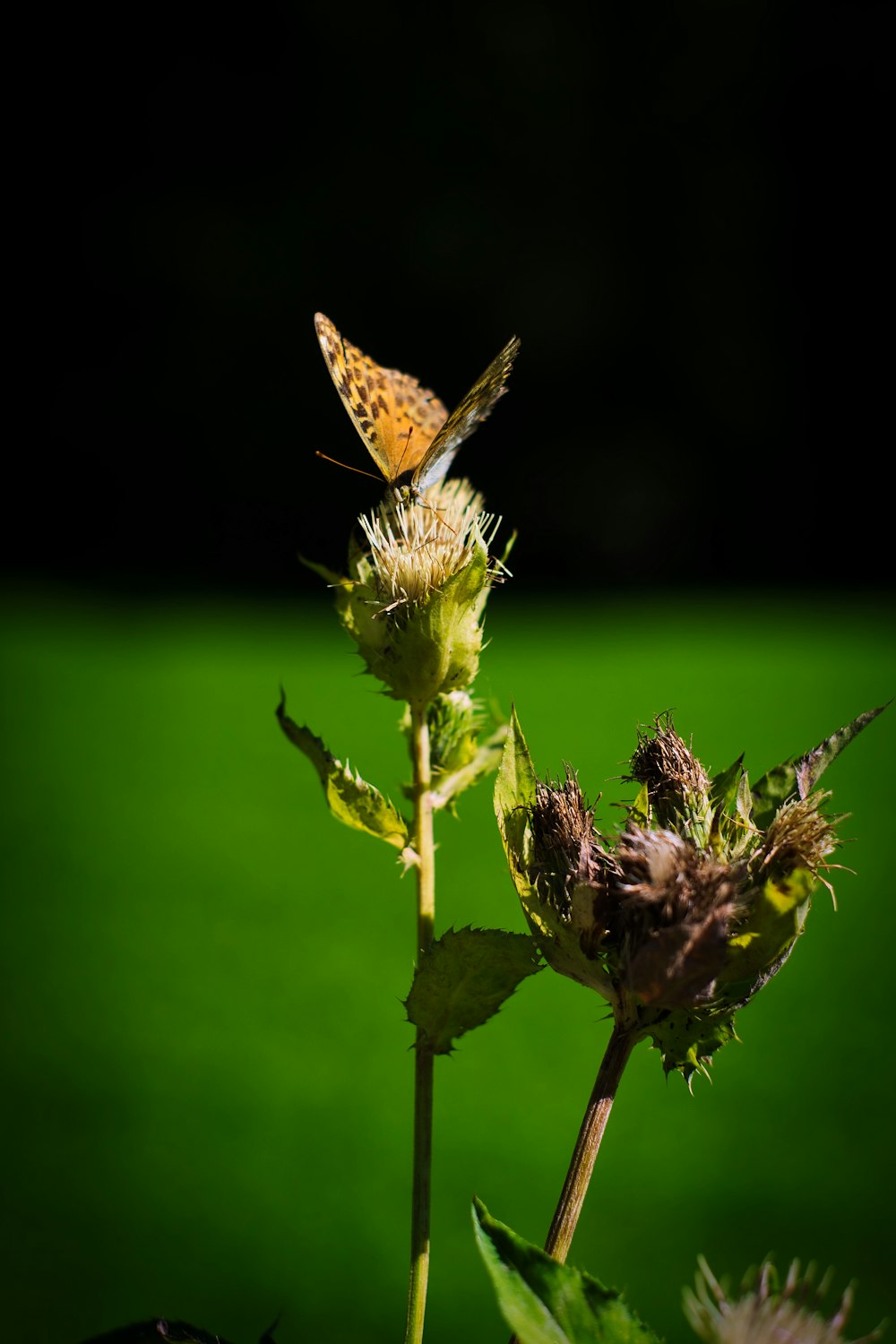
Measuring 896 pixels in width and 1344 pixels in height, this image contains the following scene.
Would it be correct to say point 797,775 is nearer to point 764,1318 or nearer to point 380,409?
point 764,1318

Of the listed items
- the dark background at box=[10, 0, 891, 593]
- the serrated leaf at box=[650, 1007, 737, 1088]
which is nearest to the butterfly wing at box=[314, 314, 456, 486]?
the serrated leaf at box=[650, 1007, 737, 1088]

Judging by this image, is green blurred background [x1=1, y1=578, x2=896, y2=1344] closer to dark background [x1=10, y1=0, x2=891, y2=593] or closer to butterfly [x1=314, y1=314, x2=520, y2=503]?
butterfly [x1=314, y1=314, x2=520, y2=503]

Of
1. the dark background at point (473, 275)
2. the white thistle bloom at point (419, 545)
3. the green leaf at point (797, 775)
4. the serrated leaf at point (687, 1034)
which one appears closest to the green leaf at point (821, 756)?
the green leaf at point (797, 775)

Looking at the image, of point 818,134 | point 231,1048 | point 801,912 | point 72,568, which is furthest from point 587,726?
point 818,134

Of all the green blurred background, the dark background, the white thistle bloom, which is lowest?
the green blurred background

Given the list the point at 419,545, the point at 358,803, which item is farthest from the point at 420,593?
the point at 358,803

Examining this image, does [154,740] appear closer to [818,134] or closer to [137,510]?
[137,510]
